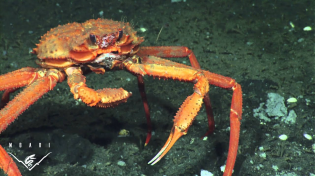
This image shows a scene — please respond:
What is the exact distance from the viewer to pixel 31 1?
470 centimetres

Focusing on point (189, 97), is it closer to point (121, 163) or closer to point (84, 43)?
point (84, 43)

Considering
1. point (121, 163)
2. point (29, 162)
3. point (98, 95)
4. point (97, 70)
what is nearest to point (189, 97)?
point (98, 95)

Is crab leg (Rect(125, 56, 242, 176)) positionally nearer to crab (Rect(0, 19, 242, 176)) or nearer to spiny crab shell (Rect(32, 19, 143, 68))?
crab (Rect(0, 19, 242, 176))

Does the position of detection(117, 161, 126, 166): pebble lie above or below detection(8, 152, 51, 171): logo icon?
below

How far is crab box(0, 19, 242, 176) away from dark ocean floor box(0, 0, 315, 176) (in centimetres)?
59

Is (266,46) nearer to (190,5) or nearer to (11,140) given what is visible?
(190,5)

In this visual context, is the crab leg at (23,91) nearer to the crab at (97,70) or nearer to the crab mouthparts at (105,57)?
the crab at (97,70)

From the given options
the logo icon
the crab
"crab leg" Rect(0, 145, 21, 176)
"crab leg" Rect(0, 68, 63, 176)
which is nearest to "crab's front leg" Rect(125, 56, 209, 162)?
the crab

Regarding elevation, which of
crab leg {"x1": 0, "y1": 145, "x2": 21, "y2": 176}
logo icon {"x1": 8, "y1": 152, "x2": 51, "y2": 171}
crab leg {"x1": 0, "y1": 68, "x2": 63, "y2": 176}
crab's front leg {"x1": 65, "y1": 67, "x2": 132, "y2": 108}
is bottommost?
logo icon {"x1": 8, "y1": 152, "x2": 51, "y2": 171}

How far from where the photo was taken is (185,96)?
11.2 feet

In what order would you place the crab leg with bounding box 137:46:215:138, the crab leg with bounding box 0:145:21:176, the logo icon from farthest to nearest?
1. the crab leg with bounding box 137:46:215:138
2. the logo icon
3. the crab leg with bounding box 0:145:21:176

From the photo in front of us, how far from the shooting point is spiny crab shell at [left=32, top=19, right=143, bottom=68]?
2.11 metres

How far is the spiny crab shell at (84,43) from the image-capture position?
6.93ft

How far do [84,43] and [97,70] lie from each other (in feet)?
0.89
